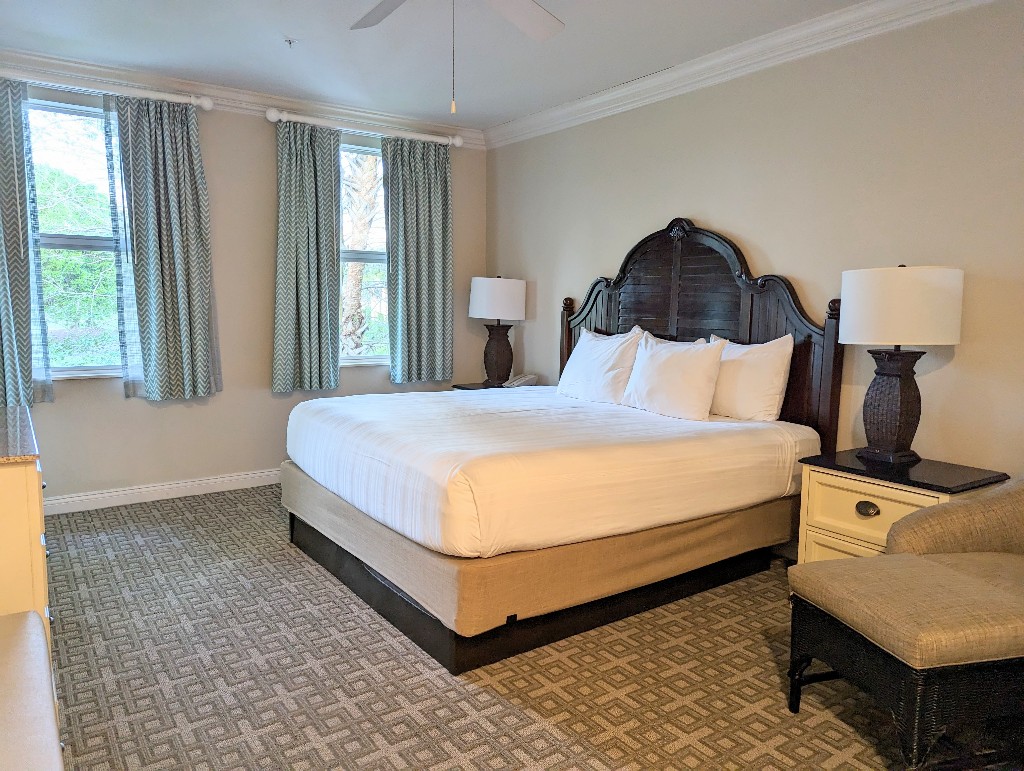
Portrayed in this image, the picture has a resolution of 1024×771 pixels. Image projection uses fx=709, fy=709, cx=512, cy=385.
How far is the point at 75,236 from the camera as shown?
13.5ft

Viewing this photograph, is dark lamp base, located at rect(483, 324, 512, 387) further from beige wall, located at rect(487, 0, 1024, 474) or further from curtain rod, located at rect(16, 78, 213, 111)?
curtain rod, located at rect(16, 78, 213, 111)

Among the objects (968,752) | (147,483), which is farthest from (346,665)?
(147,483)

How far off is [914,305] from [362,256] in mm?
3660

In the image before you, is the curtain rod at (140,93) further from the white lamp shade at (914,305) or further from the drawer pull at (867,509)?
the drawer pull at (867,509)

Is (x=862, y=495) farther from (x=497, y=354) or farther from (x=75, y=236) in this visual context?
(x=75, y=236)

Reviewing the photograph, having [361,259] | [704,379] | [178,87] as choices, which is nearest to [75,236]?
[178,87]

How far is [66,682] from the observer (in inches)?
91.4

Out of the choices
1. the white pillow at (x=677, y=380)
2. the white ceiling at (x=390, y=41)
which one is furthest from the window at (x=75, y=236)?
the white pillow at (x=677, y=380)

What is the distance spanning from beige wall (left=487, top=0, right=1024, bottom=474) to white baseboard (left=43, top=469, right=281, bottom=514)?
2794mm

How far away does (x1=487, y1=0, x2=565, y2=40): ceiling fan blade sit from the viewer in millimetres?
2497

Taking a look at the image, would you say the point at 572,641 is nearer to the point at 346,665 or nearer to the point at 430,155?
the point at 346,665

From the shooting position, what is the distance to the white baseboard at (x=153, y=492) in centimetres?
416

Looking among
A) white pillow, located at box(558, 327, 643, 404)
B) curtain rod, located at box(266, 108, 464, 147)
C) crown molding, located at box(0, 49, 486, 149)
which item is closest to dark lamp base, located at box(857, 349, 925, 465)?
white pillow, located at box(558, 327, 643, 404)

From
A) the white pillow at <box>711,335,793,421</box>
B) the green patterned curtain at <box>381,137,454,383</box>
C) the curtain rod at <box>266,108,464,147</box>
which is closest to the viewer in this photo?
the white pillow at <box>711,335,793,421</box>
